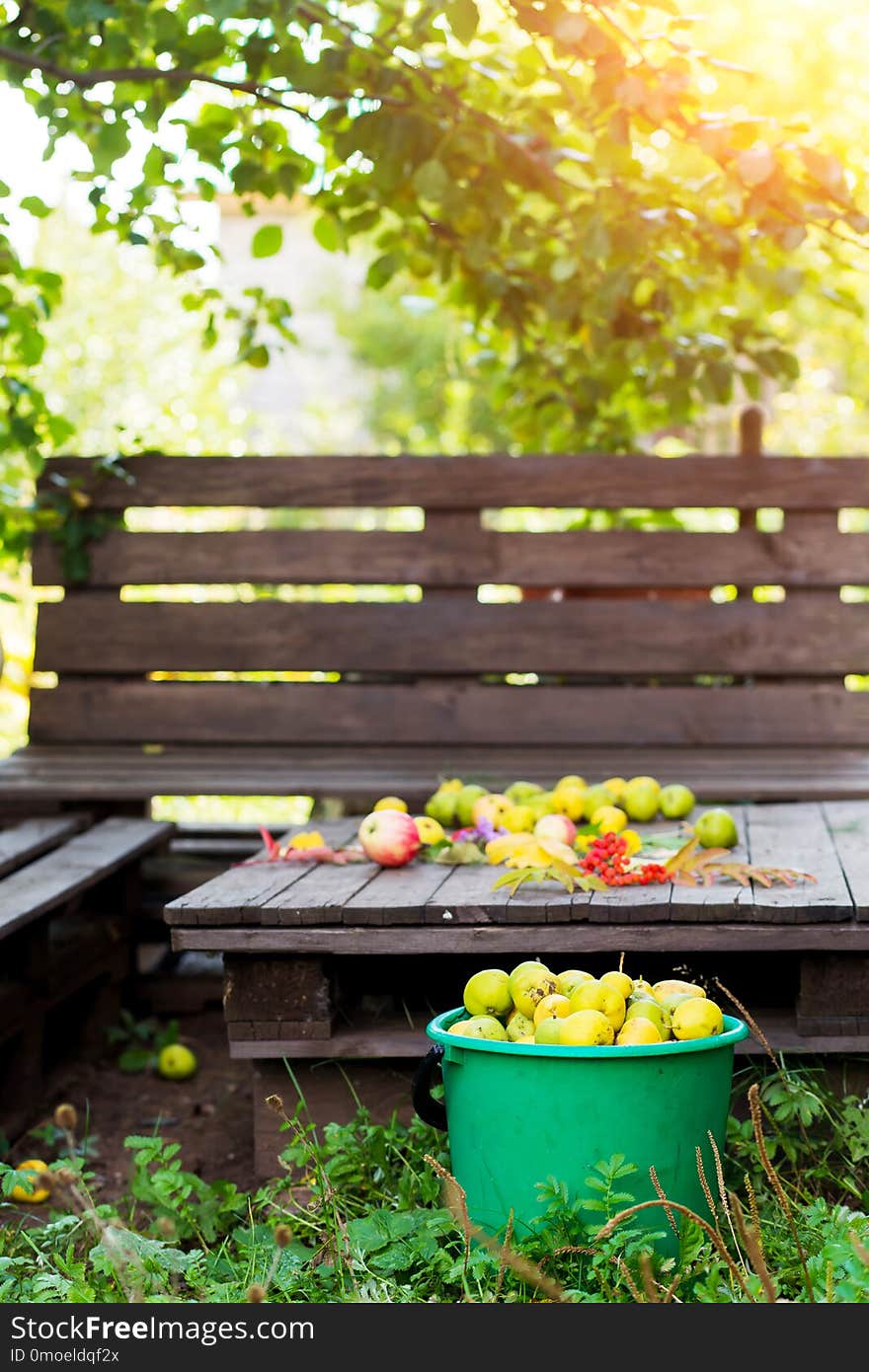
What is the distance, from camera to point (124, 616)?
4922mm

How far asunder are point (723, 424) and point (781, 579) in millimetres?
5240

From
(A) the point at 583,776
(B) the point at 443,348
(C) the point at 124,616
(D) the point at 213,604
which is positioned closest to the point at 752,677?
(A) the point at 583,776

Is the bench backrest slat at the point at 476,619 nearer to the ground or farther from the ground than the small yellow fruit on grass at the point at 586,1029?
farther from the ground

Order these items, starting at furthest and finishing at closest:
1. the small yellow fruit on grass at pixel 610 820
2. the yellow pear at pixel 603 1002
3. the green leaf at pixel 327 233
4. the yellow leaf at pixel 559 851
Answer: the green leaf at pixel 327 233
the small yellow fruit on grass at pixel 610 820
the yellow leaf at pixel 559 851
the yellow pear at pixel 603 1002

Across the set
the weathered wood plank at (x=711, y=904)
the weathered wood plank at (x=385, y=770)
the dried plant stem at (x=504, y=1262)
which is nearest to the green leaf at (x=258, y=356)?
the weathered wood plank at (x=385, y=770)

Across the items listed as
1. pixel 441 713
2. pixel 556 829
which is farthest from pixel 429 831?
pixel 441 713

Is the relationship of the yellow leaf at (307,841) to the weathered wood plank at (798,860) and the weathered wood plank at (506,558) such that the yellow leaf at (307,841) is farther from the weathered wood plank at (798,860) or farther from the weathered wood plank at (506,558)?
the weathered wood plank at (506,558)

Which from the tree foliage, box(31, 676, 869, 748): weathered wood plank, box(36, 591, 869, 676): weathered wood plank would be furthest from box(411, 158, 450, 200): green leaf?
box(31, 676, 869, 748): weathered wood plank

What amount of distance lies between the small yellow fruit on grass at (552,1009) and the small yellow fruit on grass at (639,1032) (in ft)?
0.32

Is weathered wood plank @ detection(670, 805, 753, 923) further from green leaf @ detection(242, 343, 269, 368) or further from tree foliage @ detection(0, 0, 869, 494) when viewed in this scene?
green leaf @ detection(242, 343, 269, 368)

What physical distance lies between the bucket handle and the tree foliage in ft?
7.78

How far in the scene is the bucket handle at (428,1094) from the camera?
238 cm

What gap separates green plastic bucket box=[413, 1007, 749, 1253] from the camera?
2.19 meters

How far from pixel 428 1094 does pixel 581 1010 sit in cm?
35
